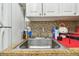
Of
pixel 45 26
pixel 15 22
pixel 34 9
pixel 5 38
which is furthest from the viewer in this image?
pixel 45 26

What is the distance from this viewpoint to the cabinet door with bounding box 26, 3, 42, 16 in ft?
9.29

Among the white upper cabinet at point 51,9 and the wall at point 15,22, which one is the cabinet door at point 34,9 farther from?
the wall at point 15,22

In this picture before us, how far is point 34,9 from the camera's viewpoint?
288cm

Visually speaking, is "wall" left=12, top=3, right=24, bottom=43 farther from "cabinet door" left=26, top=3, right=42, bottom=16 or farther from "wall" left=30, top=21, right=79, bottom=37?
"wall" left=30, top=21, right=79, bottom=37

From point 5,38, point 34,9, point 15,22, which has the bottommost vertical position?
point 5,38

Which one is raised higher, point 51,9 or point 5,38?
point 51,9

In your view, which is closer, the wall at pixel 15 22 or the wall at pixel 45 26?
the wall at pixel 15 22

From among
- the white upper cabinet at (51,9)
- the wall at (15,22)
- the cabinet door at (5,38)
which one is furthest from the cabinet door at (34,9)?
the cabinet door at (5,38)

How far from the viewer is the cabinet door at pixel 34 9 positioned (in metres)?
2.83

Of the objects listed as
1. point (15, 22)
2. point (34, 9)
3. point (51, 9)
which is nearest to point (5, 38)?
point (15, 22)

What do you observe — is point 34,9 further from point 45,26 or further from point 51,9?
point 45,26

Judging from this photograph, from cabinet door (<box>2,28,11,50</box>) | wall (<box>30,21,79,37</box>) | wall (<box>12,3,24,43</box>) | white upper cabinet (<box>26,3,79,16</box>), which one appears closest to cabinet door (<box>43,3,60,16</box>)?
white upper cabinet (<box>26,3,79,16</box>)

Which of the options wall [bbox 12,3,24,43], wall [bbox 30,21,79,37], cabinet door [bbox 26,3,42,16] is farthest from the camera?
wall [bbox 30,21,79,37]

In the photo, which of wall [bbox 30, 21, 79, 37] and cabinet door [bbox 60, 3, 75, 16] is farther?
wall [bbox 30, 21, 79, 37]
